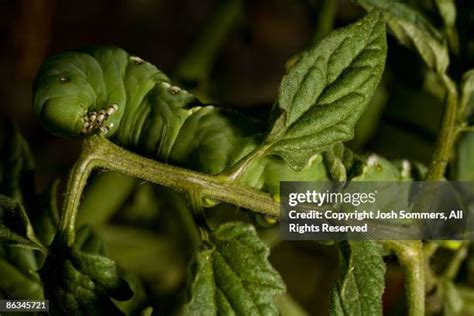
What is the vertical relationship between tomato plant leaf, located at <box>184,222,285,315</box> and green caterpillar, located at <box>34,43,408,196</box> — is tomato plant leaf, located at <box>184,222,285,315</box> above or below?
below

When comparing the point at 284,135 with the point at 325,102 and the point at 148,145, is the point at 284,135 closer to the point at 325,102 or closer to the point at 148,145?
the point at 325,102

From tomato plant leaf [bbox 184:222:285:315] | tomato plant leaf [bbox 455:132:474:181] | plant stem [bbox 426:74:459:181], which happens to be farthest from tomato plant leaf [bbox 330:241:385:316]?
tomato plant leaf [bbox 455:132:474:181]

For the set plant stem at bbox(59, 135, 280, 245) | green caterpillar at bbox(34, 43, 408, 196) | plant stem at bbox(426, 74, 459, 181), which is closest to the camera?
plant stem at bbox(59, 135, 280, 245)

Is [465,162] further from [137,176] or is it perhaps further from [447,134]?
[137,176]

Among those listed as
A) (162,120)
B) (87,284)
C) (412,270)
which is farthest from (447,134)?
(87,284)

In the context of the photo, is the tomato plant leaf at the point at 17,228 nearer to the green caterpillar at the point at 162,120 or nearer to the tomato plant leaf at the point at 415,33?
the green caterpillar at the point at 162,120

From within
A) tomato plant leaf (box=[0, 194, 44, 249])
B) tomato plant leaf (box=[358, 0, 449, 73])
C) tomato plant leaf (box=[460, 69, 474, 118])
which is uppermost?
tomato plant leaf (box=[358, 0, 449, 73])

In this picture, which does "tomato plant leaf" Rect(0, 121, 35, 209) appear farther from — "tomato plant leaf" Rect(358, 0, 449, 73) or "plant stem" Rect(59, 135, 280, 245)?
"tomato plant leaf" Rect(358, 0, 449, 73)

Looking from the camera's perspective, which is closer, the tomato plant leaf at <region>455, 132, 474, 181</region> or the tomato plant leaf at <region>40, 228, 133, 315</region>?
the tomato plant leaf at <region>40, 228, 133, 315</region>
